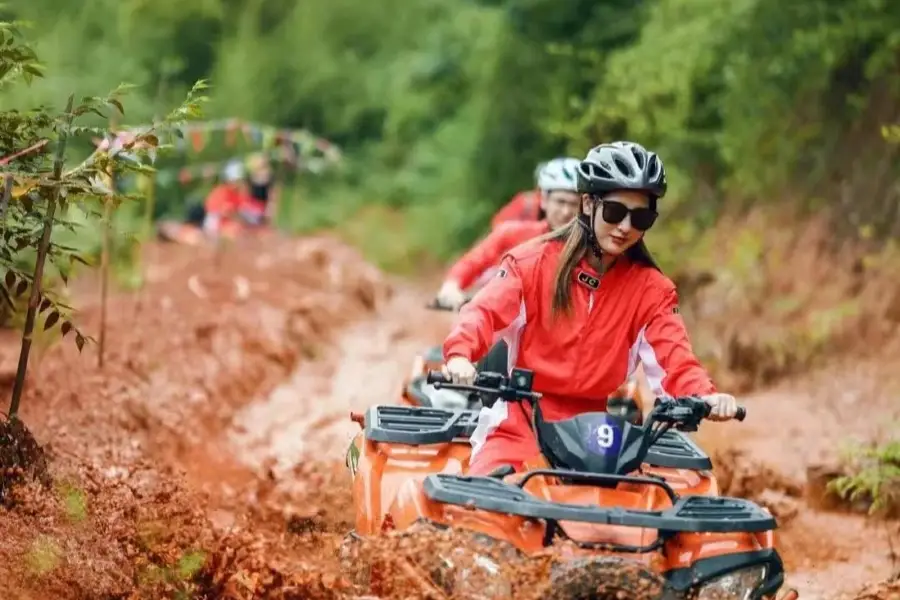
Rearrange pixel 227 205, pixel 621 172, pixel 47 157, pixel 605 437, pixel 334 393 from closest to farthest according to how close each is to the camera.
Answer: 1. pixel 605 437
2. pixel 621 172
3. pixel 47 157
4. pixel 334 393
5. pixel 227 205

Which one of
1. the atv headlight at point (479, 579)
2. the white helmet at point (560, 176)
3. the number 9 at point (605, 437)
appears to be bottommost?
the atv headlight at point (479, 579)

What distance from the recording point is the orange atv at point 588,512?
4.61m

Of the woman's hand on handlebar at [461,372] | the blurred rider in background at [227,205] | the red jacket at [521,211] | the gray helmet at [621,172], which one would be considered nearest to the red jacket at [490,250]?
the red jacket at [521,211]

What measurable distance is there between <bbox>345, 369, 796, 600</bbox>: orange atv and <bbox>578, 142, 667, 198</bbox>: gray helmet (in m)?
0.89

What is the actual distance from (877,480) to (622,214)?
11.4ft

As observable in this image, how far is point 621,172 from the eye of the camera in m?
5.62

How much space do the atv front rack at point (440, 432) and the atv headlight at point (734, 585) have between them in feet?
3.12

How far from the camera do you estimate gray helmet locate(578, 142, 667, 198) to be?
18.4 ft

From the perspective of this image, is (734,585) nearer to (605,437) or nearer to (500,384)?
(605,437)

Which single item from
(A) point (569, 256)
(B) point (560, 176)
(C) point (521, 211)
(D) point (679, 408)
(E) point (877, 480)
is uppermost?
(C) point (521, 211)

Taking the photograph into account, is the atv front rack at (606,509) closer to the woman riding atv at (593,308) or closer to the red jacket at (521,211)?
the woman riding atv at (593,308)

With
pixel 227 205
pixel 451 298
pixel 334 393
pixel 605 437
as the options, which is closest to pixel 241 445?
pixel 334 393

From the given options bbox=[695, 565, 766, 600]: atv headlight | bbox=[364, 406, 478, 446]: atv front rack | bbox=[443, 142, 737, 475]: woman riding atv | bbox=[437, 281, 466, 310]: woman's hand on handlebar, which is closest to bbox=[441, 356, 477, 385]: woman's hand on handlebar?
bbox=[443, 142, 737, 475]: woman riding atv

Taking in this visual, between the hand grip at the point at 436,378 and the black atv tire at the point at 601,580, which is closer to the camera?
the black atv tire at the point at 601,580
